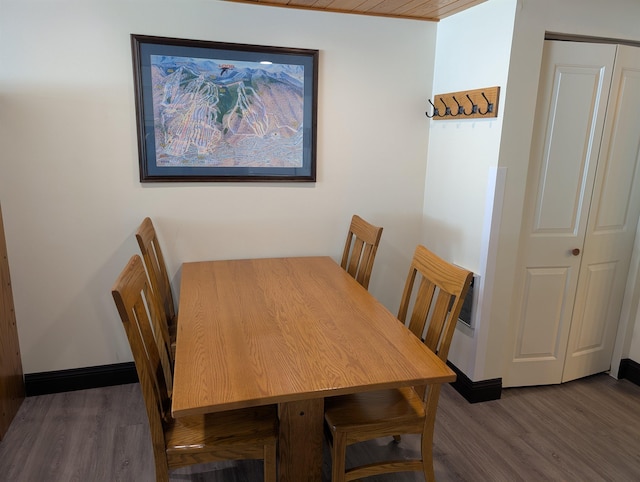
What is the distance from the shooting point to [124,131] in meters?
2.31

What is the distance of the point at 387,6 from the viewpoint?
240 cm

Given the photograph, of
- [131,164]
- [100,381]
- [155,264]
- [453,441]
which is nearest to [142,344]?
[155,264]

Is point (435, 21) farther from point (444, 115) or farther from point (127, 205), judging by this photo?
point (127, 205)

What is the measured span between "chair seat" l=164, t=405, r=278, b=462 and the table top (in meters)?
0.28

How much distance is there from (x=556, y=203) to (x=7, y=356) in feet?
9.81

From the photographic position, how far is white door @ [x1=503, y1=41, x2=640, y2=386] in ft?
7.42

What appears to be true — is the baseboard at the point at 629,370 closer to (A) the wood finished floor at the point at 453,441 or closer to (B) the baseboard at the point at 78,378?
(A) the wood finished floor at the point at 453,441

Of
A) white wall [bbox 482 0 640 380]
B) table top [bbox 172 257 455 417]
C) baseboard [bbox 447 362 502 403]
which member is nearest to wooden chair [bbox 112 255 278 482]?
table top [bbox 172 257 455 417]

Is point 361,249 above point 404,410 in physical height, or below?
above

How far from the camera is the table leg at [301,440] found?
146 cm

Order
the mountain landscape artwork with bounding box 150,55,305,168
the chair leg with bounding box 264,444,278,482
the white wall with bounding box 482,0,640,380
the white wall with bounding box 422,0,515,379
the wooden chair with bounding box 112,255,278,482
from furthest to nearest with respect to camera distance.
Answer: the mountain landscape artwork with bounding box 150,55,305,168 < the white wall with bounding box 422,0,515,379 < the white wall with bounding box 482,0,640,380 < the chair leg with bounding box 264,444,278,482 < the wooden chair with bounding box 112,255,278,482

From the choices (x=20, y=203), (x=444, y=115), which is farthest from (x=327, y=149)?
(x=20, y=203)

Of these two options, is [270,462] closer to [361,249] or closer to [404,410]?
[404,410]

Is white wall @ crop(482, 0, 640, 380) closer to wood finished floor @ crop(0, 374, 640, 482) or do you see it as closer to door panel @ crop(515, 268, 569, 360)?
door panel @ crop(515, 268, 569, 360)
